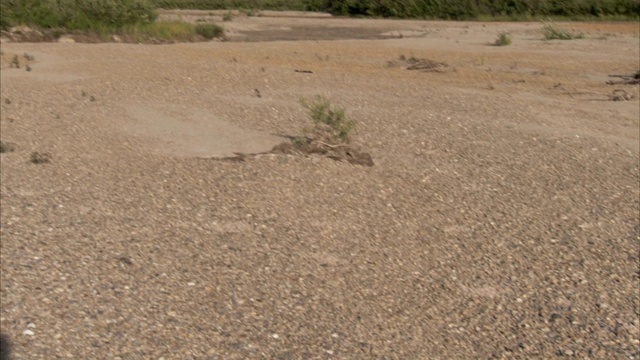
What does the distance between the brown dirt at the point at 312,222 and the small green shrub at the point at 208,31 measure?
13.3 m

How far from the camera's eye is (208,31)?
35.6 meters

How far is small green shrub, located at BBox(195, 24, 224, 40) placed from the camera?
35344 mm

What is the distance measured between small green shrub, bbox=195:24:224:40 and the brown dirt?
43.6 ft

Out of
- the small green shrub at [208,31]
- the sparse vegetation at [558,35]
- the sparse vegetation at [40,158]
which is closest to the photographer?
the sparse vegetation at [40,158]

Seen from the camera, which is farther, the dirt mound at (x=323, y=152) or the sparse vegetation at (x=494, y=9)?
the sparse vegetation at (x=494, y=9)

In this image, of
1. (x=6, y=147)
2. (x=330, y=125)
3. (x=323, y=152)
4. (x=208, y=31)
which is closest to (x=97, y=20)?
(x=208, y=31)

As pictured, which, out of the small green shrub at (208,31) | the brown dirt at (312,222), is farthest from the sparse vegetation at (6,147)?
the small green shrub at (208,31)

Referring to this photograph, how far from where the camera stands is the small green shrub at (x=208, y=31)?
3534 centimetres

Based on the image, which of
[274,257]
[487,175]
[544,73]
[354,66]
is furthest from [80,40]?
[274,257]

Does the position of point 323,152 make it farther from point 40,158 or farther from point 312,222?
point 40,158

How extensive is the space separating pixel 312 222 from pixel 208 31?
25077mm

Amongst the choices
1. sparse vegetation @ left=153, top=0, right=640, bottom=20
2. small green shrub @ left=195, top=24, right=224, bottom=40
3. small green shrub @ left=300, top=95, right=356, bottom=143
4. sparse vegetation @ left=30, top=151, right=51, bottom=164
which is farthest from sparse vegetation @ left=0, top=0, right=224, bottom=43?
sparse vegetation @ left=30, top=151, right=51, bottom=164

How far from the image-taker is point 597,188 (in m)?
13.3

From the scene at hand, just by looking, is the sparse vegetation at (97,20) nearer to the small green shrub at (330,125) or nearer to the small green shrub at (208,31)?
the small green shrub at (208,31)
